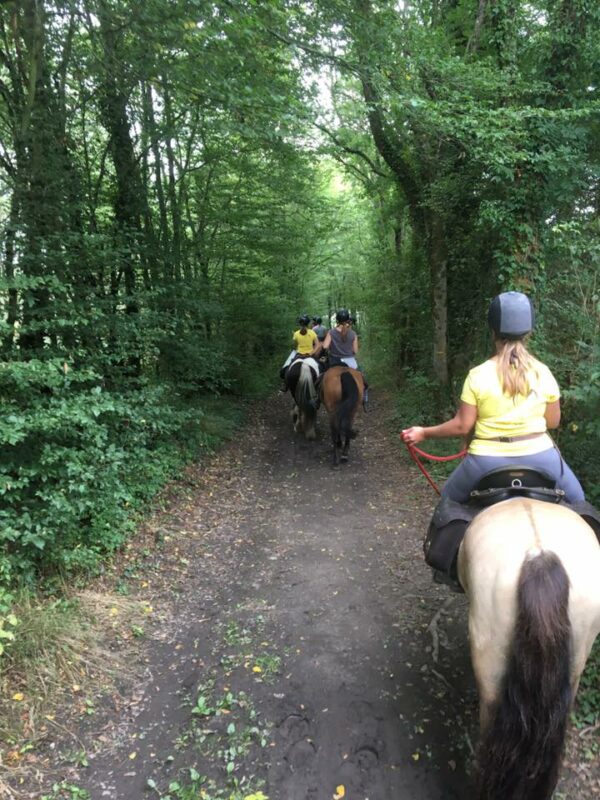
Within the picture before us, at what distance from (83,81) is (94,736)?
7151 millimetres

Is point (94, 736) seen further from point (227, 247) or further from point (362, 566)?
point (227, 247)

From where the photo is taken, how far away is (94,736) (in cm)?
285

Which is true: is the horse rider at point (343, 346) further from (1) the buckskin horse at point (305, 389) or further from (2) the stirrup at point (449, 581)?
(2) the stirrup at point (449, 581)

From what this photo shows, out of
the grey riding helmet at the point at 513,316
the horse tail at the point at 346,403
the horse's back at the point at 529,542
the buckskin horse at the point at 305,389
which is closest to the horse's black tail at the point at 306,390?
the buckskin horse at the point at 305,389

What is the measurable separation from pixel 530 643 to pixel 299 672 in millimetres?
1898

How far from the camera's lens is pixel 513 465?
257 centimetres

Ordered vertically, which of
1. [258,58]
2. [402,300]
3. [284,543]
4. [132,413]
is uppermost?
[258,58]

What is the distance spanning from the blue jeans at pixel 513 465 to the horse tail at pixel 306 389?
5.97m

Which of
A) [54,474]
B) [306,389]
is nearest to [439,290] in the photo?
[306,389]

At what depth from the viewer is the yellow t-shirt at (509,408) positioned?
8.50ft

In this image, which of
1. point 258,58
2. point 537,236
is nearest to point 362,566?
point 537,236

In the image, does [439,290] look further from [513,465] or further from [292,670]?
[292,670]

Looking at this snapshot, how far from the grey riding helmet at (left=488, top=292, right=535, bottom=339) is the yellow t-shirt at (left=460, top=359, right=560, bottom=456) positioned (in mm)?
194

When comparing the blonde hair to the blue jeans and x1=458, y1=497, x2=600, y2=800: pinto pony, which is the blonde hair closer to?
the blue jeans
